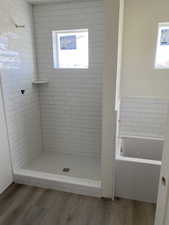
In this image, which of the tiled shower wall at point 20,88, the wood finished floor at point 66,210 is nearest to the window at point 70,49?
the tiled shower wall at point 20,88

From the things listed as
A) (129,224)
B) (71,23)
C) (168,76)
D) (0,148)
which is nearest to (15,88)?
(0,148)

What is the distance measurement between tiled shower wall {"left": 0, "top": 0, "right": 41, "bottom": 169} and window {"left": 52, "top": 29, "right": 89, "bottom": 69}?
0.41m

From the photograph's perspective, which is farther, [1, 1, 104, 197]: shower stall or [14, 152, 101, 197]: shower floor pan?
[1, 1, 104, 197]: shower stall

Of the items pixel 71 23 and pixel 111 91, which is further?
pixel 71 23

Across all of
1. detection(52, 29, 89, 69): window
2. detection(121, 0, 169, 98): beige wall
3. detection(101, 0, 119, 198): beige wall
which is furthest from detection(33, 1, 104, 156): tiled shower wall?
detection(101, 0, 119, 198): beige wall

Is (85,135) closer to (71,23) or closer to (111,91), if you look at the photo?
(111,91)

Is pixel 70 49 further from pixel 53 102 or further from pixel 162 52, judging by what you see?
pixel 162 52

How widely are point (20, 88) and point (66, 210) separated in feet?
5.63

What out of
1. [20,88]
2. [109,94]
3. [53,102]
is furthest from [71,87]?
[109,94]

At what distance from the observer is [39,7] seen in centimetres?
256

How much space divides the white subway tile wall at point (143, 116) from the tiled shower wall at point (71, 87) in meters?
0.47

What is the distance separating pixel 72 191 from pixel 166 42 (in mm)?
2601

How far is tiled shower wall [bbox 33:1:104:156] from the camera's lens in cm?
247

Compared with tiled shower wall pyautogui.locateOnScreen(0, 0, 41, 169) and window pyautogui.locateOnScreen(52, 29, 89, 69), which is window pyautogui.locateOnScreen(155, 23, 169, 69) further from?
tiled shower wall pyautogui.locateOnScreen(0, 0, 41, 169)
